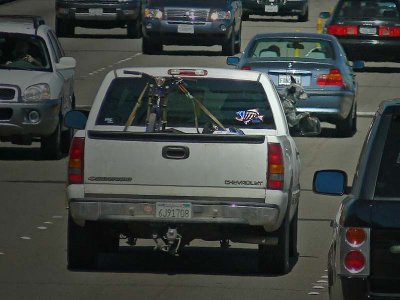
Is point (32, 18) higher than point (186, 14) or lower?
higher

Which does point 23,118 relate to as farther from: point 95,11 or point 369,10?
point 95,11

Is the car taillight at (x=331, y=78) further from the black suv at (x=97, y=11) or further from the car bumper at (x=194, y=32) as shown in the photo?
the black suv at (x=97, y=11)

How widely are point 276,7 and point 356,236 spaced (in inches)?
1494

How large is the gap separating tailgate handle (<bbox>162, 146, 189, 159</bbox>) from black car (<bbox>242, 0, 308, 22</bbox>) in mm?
33364

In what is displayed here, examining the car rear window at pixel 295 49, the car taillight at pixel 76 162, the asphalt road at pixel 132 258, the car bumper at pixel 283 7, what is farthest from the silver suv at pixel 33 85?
the car bumper at pixel 283 7

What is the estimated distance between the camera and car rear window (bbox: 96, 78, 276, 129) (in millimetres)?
13055

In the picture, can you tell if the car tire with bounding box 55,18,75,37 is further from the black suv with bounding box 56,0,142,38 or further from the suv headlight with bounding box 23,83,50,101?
the suv headlight with bounding box 23,83,50,101

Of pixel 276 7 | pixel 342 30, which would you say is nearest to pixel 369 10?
pixel 342 30

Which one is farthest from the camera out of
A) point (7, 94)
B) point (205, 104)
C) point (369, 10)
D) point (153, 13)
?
point (153, 13)

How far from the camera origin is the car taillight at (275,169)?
486 inches

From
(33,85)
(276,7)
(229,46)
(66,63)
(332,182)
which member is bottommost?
(276,7)

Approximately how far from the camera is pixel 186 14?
3669 centimetres

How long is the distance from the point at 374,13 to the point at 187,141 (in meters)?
23.0

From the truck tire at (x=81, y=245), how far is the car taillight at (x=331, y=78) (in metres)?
11.4
